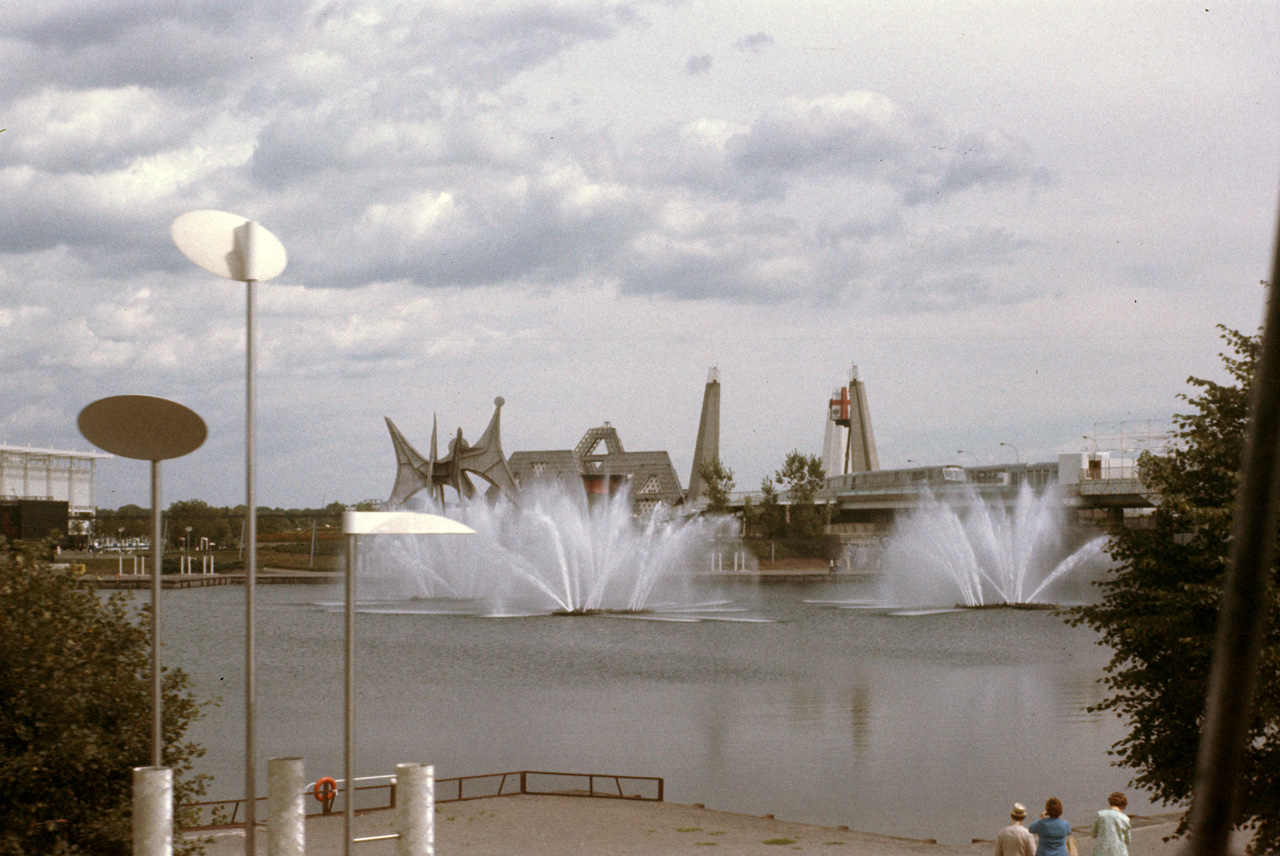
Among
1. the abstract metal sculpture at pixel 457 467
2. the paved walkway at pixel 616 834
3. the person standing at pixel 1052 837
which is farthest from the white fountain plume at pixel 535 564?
the person standing at pixel 1052 837

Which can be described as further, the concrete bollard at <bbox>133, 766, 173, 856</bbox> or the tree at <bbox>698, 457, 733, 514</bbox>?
the tree at <bbox>698, 457, 733, 514</bbox>

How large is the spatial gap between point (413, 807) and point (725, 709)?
24.2 metres

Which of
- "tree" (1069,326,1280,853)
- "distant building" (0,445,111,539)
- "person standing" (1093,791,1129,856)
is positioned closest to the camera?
"person standing" (1093,791,1129,856)

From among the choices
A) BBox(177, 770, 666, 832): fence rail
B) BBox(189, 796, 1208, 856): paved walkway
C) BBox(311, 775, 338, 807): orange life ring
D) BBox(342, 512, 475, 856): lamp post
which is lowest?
BBox(177, 770, 666, 832): fence rail

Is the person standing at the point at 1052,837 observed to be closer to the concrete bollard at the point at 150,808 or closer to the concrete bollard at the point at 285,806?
the concrete bollard at the point at 285,806

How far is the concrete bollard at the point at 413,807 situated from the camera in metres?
9.40

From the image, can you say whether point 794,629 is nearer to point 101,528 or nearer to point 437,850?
point 437,850

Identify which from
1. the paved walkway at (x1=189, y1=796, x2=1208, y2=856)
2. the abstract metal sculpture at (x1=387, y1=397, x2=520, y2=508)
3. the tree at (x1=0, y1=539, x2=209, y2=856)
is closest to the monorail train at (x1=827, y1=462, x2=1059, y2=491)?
the abstract metal sculpture at (x1=387, y1=397, x2=520, y2=508)

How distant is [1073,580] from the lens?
85500mm

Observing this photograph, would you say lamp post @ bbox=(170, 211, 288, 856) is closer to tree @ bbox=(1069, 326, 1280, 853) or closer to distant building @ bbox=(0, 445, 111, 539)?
tree @ bbox=(1069, 326, 1280, 853)

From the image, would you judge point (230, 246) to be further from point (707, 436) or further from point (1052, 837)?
point (707, 436)

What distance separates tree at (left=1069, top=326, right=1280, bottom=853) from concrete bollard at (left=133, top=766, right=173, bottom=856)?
10713mm

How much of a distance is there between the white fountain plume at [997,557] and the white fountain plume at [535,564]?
53.4 ft

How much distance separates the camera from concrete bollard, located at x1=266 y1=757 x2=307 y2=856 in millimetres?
9414
